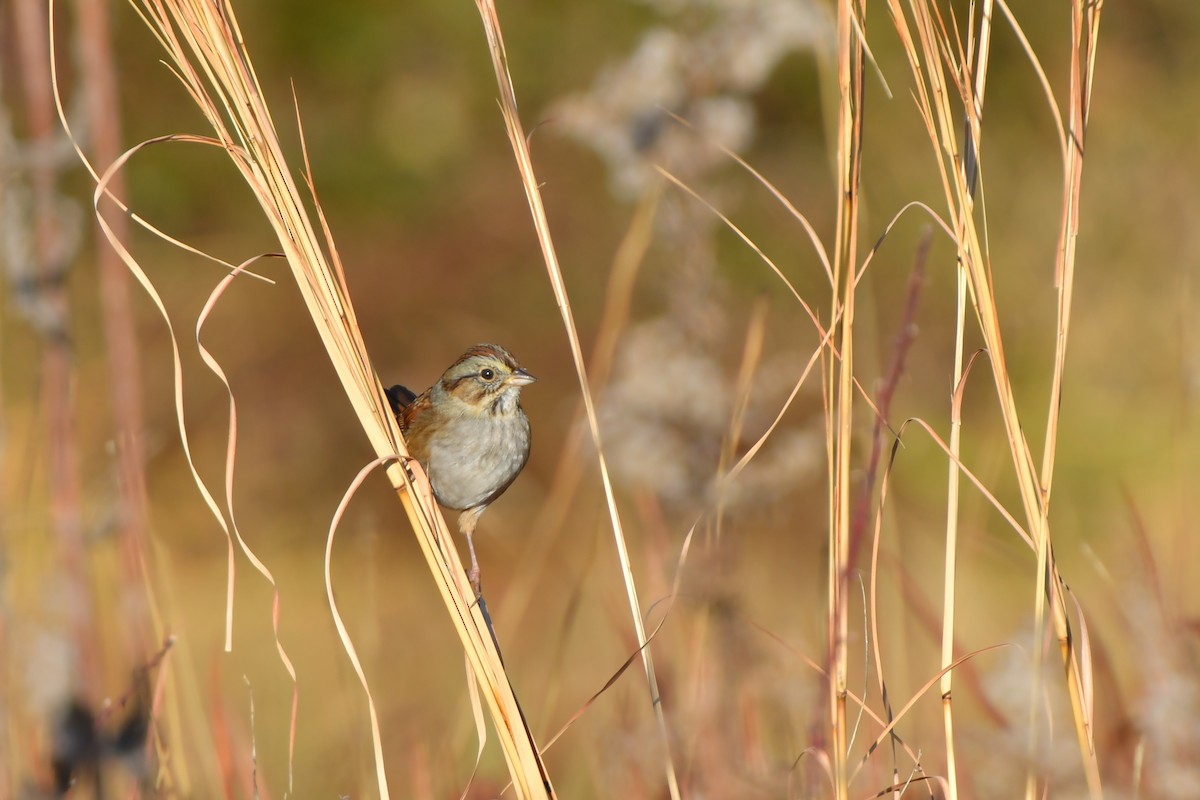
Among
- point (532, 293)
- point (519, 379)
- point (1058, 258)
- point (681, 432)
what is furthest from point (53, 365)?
point (532, 293)

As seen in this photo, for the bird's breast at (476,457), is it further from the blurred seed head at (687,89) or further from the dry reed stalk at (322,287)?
the dry reed stalk at (322,287)

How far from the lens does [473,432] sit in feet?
8.09

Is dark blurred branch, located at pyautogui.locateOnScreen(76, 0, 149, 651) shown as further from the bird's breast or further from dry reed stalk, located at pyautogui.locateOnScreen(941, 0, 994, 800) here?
dry reed stalk, located at pyautogui.locateOnScreen(941, 0, 994, 800)

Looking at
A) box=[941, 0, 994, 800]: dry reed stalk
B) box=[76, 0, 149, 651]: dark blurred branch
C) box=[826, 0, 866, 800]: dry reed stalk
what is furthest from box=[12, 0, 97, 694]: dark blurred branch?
box=[941, 0, 994, 800]: dry reed stalk

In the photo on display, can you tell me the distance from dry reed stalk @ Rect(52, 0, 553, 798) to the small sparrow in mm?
983

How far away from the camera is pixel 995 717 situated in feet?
6.01

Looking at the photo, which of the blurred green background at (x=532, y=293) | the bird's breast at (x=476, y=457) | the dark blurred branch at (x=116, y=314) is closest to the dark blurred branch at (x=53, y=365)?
the dark blurred branch at (x=116, y=314)

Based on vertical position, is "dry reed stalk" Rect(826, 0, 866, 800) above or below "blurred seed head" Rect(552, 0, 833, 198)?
below

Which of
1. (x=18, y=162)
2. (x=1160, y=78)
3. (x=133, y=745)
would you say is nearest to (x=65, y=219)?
(x=18, y=162)

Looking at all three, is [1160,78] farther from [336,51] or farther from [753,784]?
[753,784]

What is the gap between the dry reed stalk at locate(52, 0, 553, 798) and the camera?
4.08 ft

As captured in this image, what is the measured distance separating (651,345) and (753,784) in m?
0.77

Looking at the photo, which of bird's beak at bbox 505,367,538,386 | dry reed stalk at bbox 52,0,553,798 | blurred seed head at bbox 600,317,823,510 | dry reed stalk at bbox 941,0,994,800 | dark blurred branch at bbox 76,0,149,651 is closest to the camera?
dry reed stalk at bbox 52,0,553,798

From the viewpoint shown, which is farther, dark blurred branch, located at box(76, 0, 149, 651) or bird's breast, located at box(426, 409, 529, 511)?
bird's breast, located at box(426, 409, 529, 511)
